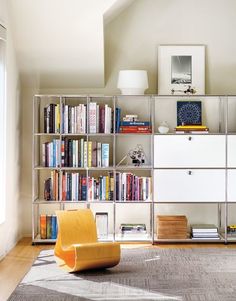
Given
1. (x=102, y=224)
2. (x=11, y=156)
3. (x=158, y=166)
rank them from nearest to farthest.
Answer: (x=11, y=156), (x=158, y=166), (x=102, y=224)

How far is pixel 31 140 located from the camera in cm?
727

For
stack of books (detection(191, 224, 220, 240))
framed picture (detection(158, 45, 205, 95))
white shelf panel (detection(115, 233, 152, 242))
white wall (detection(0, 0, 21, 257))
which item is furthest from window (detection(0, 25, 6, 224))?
stack of books (detection(191, 224, 220, 240))

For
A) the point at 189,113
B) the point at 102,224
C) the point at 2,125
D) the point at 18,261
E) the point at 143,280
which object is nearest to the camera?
the point at 143,280

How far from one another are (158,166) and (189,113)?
2.41ft

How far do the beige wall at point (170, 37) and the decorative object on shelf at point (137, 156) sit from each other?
0.70 m

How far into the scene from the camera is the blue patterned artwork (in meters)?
7.05

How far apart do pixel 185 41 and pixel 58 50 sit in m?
1.49

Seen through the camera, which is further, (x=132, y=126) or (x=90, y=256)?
(x=132, y=126)

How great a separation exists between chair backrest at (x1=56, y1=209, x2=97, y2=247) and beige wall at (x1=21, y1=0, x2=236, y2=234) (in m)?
1.64

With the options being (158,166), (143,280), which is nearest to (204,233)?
(158,166)

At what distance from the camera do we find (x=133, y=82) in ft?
22.4

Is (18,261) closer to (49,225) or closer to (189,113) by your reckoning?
(49,225)

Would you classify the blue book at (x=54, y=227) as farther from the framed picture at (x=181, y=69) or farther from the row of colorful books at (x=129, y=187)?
the framed picture at (x=181, y=69)

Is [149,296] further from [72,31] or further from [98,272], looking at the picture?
[72,31]
